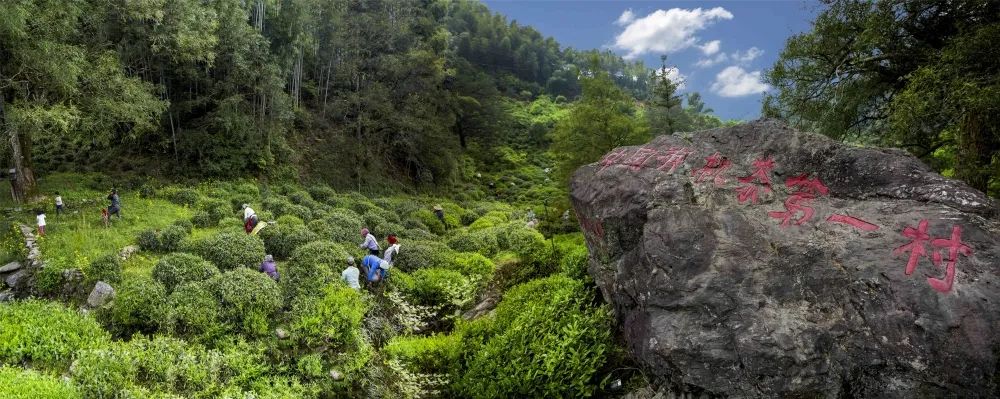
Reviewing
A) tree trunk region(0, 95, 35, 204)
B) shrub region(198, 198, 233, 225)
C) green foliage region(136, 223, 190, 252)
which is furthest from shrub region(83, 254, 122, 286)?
tree trunk region(0, 95, 35, 204)

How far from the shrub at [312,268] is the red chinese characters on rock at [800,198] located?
9.69 metres

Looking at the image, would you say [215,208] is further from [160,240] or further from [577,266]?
[577,266]

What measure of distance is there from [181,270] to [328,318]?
3.93 metres

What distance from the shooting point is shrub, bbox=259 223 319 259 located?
51.5ft

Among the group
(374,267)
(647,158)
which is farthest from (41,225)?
(647,158)

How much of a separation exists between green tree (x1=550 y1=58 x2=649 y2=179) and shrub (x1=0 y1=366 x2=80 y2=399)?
1565 cm

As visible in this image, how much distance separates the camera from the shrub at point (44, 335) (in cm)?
909

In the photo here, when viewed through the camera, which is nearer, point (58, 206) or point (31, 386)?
point (31, 386)

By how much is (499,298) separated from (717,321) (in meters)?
6.93

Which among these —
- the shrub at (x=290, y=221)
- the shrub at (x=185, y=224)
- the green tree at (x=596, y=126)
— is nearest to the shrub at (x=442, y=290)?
the shrub at (x=290, y=221)

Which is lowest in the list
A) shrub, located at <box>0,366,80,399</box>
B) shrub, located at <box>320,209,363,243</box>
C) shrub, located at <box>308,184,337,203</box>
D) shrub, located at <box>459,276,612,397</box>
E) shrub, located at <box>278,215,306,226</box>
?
shrub, located at <box>308,184,337,203</box>

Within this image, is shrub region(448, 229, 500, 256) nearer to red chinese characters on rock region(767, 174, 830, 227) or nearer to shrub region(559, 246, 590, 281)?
shrub region(559, 246, 590, 281)

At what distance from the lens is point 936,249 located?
6008 mm

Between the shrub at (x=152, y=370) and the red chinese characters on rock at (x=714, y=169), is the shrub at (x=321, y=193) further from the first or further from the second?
the red chinese characters on rock at (x=714, y=169)
